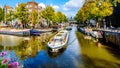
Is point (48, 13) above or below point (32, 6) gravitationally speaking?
below

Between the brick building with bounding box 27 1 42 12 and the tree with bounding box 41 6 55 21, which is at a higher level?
the brick building with bounding box 27 1 42 12

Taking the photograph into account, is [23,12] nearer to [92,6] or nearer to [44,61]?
[92,6]

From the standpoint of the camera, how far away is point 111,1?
9994 centimetres

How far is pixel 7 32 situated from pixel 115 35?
183 ft

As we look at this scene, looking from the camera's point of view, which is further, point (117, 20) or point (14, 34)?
point (117, 20)

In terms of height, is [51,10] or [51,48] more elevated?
[51,10]

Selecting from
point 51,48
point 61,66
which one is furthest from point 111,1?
point 61,66

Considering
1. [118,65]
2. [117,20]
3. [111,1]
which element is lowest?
[118,65]

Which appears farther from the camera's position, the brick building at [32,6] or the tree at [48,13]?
the brick building at [32,6]

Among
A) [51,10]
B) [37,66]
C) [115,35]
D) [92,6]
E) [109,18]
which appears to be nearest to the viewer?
[37,66]

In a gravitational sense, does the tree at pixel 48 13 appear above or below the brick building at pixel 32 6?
below

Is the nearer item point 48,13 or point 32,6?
point 48,13

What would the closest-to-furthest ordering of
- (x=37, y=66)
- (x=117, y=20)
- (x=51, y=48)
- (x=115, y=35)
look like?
(x=37, y=66)
(x=51, y=48)
(x=115, y=35)
(x=117, y=20)

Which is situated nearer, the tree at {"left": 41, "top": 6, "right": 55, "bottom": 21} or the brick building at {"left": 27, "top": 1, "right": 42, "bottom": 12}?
the tree at {"left": 41, "top": 6, "right": 55, "bottom": 21}
